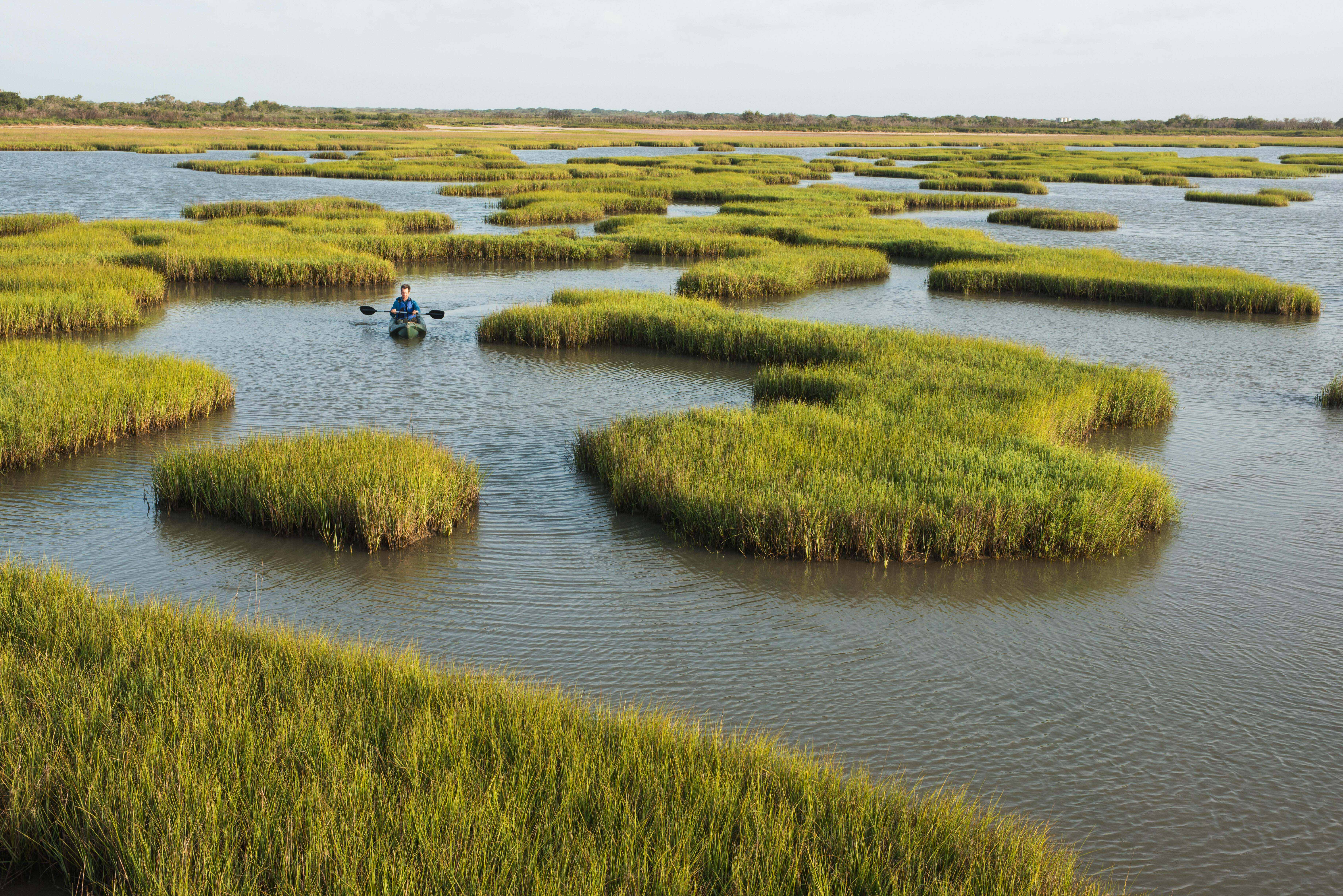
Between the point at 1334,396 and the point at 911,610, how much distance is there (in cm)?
1150

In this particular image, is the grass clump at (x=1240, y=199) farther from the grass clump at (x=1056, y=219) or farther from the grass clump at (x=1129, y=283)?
the grass clump at (x=1129, y=283)

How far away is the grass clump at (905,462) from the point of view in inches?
365

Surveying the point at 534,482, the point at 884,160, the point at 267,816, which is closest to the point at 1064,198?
the point at 884,160

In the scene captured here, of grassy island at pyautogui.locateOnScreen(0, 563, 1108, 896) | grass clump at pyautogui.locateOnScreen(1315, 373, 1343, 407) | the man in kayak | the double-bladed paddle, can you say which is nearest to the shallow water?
grass clump at pyautogui.locateOnScreen(1315, 373, 1343, 407)

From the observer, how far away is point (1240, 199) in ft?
163

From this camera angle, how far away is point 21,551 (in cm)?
884

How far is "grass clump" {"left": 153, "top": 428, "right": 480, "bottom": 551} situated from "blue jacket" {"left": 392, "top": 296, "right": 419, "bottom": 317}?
9385 millimetres

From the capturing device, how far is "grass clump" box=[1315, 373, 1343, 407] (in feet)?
51.6

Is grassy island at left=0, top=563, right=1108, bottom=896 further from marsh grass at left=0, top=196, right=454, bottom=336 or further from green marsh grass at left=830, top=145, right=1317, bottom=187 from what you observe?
green marsh grass at left=830, top=145, right=1317, bottom=187

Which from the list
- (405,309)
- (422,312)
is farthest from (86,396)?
(422,312)

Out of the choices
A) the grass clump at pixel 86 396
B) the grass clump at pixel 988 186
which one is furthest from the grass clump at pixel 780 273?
the grass clump at pixel 988 186

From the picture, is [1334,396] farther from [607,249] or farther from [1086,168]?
[1086,168]

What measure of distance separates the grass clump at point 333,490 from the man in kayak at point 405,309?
9.39 metres

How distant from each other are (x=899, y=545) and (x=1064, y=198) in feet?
157
